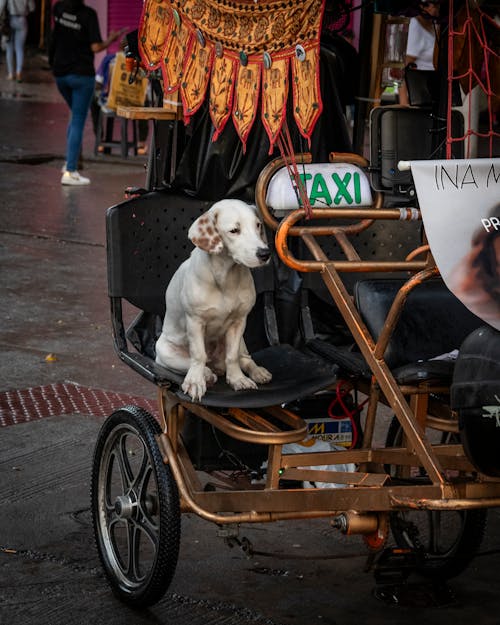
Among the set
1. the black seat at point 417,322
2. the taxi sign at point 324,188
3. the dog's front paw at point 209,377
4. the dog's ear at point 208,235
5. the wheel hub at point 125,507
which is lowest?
the wheel hub at point 125,507

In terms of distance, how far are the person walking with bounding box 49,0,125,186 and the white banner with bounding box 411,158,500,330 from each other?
30.8 ft

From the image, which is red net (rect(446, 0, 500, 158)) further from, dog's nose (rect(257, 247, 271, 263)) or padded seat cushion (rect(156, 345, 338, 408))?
padded seat cushion (rect(156, 345, 338, 408))

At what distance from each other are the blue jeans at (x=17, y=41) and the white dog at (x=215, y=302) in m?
19.7

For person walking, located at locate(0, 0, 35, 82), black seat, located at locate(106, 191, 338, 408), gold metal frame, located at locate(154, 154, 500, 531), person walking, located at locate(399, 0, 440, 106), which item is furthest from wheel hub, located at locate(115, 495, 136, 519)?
person walking, located at locate(0, 0, 35, 82)

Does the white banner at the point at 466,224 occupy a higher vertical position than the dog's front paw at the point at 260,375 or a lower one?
higher

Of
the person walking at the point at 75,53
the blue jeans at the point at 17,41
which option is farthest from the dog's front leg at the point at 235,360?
the blue jeans at the point at 17,41

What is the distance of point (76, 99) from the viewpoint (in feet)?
41.1

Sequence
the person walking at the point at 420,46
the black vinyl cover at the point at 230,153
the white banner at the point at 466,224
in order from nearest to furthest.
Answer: the white banner at the point at 466,224
the black vinyl cover at the point at 230,153
the person walking at the point at 420,46

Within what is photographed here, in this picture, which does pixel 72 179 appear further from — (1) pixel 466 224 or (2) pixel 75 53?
(1) pixel 466 224

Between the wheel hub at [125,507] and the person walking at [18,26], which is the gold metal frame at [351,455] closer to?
the wheel hub at [125,507]

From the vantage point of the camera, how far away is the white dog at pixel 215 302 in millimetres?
4008

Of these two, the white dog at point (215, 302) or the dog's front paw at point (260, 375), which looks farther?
the dog's front paw at point (260, 375)

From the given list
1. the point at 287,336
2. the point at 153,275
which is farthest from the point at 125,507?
the point at 287,336

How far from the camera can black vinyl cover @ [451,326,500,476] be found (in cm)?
319
